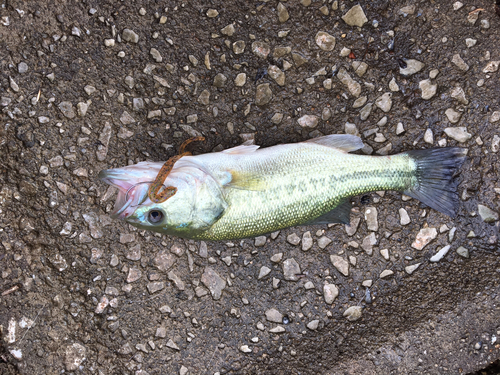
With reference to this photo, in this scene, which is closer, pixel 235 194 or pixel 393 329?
pixel 235 194

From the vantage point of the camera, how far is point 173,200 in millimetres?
2568

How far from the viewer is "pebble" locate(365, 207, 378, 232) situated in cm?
327

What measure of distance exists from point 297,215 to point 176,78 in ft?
5.28

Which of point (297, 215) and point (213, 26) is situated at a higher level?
point (213, 26)

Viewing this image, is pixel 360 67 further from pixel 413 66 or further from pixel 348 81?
pixel 413 66

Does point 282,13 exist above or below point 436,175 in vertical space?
above

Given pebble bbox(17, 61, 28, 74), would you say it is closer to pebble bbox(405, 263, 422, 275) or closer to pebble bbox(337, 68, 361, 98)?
pebble bbox(337, 68, 361, 98)

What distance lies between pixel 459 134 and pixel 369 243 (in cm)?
124

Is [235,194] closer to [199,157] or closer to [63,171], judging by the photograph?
[199,157]

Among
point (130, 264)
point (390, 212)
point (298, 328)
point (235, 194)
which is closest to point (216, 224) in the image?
point (235, 194)

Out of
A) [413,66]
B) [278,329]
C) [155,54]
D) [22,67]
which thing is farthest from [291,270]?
[22,67]

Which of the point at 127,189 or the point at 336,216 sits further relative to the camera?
the point at 336,216

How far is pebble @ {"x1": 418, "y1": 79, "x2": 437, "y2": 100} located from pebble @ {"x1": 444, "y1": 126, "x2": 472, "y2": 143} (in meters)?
0.34

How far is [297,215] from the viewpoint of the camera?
2.77 meters
